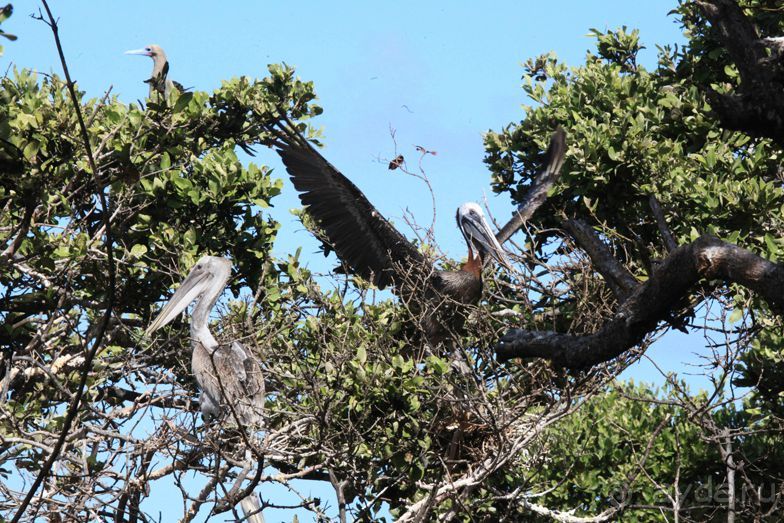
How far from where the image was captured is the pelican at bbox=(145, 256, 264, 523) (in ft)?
21.9

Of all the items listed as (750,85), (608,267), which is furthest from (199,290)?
(750,85)

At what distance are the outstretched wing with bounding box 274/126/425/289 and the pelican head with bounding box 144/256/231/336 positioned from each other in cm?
199

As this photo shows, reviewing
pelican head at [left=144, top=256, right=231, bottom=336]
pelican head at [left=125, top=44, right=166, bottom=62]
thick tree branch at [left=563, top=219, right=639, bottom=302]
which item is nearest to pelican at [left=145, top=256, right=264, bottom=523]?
pelican head at [left=144, top=256, right=231, bottom=336]

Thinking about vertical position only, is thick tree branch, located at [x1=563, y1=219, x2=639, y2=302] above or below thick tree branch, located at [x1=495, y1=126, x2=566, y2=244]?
below

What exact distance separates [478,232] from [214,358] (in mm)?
3642

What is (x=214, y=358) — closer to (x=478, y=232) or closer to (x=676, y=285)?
(x=676, y=285)

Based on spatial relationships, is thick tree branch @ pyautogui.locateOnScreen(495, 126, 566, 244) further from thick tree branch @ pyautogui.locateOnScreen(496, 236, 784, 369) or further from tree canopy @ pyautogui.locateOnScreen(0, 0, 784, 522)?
thick tree branch @ pyautogui.locateOnScreen(496, 236, 784, 369)

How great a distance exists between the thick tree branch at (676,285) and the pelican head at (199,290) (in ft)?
10.3

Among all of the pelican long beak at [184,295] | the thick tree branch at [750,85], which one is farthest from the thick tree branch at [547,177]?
the thick tree branch at [750,85]

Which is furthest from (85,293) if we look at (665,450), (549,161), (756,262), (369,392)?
(756,262)

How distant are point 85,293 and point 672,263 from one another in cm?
491

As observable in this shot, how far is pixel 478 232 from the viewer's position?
980cm

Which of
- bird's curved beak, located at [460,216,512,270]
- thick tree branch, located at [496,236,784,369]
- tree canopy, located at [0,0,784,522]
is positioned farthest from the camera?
bird's curved beak, located at [460,216,512,270]

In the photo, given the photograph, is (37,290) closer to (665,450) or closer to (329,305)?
(329,305)
